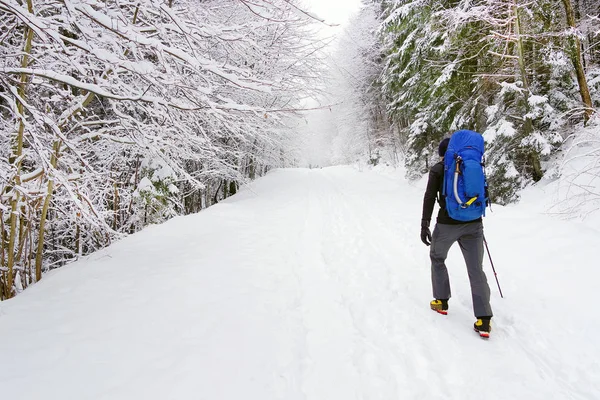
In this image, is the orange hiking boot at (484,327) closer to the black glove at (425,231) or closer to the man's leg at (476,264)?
the man's leg at (476,264)

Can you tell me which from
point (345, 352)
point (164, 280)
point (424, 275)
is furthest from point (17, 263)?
point (424, 275)

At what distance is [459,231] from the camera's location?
2.82m

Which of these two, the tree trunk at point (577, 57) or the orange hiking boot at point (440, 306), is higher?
the tree trunk at point (577, 57)

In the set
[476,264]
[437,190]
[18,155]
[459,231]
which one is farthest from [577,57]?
[18,155]

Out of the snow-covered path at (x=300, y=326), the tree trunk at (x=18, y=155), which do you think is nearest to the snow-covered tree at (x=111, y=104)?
the tree trunk at (x=18, y=155)

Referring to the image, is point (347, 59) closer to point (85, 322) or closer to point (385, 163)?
point (385, 163)

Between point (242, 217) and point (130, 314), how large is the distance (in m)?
5.01

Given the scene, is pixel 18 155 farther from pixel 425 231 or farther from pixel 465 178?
pixel 465 178

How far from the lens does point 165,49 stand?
Answer: 2004 millimetres

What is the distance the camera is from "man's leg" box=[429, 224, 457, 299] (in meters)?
2.91

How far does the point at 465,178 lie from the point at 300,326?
83.7 inches

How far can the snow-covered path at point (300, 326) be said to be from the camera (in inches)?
79.6

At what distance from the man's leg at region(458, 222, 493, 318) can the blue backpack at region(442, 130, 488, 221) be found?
15cm

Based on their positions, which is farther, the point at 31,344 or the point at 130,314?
the point at 130,314
